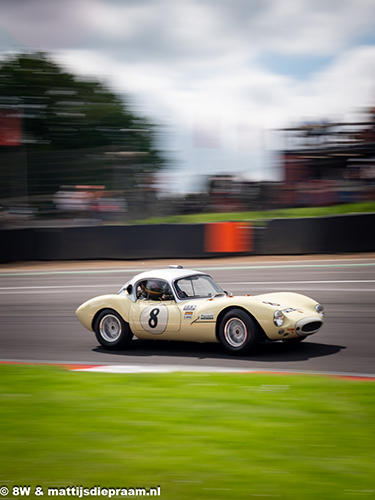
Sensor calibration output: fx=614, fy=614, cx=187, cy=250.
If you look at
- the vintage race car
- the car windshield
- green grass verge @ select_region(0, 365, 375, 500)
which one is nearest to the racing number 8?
the vintage race car

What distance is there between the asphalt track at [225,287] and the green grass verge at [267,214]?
1.79 meters

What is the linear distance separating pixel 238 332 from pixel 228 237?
35.9 ft

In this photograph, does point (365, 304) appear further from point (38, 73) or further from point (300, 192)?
point (38, 73)

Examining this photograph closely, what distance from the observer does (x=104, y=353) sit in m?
8.39

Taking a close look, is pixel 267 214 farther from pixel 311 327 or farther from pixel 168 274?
pixel 311 327

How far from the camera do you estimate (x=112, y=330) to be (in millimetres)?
8641

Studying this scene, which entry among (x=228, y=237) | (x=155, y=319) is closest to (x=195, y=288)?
(x=155, y=319)

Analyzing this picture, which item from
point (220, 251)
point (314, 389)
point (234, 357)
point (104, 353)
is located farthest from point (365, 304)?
point (220, 251)

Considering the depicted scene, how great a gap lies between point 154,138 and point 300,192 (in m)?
Result: 9.65

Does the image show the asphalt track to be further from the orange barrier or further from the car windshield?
the car windshield

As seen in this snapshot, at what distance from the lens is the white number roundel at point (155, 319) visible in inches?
318

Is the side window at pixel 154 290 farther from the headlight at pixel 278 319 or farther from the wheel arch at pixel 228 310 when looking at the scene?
the headlight at pixel 278 319

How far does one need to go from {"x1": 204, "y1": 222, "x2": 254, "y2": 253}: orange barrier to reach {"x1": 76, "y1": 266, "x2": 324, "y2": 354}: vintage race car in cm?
976

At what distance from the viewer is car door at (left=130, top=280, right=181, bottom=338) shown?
8031 millimetres
